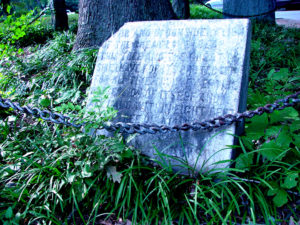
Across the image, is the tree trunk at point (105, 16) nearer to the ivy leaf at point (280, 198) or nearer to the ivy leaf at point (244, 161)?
the ivy leaf at point (244, 161)

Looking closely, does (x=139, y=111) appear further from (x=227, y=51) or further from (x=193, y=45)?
(x=227, y=51)

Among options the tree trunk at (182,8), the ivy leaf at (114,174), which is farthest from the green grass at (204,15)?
the ivy leaf at (114,174)

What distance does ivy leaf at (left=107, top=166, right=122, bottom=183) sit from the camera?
6.18 feet

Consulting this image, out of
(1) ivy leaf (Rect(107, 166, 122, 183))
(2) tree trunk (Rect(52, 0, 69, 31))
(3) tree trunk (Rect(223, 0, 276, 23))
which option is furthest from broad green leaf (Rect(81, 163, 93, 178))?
(2) tree trunk (Rect(52, 0, 69, 31))

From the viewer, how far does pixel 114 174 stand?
1907 millimetres

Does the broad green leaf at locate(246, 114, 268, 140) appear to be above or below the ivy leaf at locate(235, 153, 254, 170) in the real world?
above

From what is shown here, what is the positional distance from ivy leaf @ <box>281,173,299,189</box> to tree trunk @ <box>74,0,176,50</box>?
3287mm

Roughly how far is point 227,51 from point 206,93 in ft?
1.37

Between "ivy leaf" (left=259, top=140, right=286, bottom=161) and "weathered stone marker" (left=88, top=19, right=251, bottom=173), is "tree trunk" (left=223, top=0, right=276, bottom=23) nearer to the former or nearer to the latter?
"weathered stone marker" (left=88, top=19, right=251, bottom=173)

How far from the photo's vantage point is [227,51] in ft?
6.95

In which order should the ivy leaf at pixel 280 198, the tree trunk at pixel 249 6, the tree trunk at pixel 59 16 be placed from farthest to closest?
1. the tree trunk at pixel 59 16
2. the tree trunk at pixel 249 6
3. the ivy leaf at pixel 280 198

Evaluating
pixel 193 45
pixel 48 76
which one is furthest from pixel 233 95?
pixel 48 76

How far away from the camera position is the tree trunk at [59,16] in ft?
21.7

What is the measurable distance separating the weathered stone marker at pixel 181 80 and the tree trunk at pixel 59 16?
4.96m
